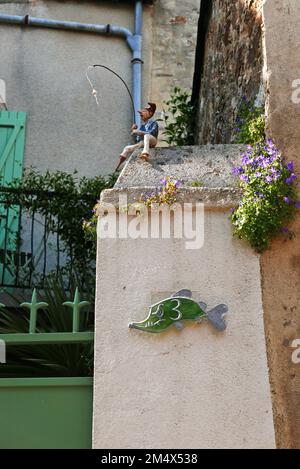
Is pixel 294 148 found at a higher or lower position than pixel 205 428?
higher

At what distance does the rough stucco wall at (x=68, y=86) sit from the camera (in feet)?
26.0

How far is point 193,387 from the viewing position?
151 inches

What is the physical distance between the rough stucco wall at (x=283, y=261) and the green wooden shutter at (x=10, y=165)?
3.14m

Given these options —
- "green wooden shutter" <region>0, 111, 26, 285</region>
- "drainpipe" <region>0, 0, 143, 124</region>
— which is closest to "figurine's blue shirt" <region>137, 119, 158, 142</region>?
"green wooden shutter" <region>0, 111, 26, 285</region>

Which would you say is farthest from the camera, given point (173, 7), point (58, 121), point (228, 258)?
point (173, 7)

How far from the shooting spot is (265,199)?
4113 millimetres

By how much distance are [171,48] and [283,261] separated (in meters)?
5.60

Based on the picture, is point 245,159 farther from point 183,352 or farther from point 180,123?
point 180,123

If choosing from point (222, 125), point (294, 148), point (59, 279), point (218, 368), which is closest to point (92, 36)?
point (222, 125)

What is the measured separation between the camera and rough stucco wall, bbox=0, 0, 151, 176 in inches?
A: 312

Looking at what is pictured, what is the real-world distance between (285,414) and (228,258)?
35.5 inches

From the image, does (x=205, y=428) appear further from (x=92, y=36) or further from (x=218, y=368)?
(x=92, y=36)

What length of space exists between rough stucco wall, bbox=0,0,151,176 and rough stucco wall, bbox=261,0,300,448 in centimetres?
357
